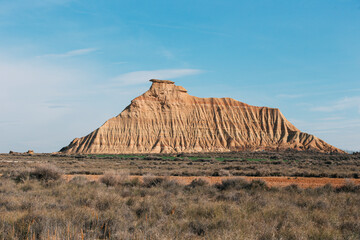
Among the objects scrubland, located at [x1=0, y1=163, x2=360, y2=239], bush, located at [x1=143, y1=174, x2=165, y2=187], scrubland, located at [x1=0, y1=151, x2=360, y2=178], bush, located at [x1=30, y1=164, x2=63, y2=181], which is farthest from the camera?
scrubland, located at [x1=0, y1=151, x2=360, y2=178]

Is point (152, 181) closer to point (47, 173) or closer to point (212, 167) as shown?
point (47, 173)

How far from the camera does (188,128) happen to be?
291 feet

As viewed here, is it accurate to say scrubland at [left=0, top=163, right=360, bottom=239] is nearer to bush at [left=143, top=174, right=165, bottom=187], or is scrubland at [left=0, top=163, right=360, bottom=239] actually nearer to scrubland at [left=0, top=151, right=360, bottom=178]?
bush at [left=143, top=174, right=165, bottom=187]

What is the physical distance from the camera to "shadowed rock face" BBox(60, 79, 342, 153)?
83062mm

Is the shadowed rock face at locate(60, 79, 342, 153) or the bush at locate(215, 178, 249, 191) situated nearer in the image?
the bush at locate(215, 178, 249, 191)

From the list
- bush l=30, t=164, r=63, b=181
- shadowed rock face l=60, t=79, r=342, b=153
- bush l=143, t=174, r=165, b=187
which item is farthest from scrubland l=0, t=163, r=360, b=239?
shadowed rock face l=60, t=79, r=342, b=153

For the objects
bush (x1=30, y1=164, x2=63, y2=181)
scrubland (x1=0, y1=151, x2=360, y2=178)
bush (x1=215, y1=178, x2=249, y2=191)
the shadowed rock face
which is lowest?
scrubland (x1=0, y1=151, x2=360, y2=178)

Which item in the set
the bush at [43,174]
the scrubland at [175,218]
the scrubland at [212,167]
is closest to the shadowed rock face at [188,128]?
the scrubland at [212,167]

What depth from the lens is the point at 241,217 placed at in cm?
718

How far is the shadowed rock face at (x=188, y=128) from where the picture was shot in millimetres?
83062

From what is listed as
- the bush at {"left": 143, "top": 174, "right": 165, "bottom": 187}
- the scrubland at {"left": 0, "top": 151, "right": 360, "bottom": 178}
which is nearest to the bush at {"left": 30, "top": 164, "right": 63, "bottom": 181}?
the scrubland at {"left": 0, "top": 151, "right": 360, "bottom": 178}

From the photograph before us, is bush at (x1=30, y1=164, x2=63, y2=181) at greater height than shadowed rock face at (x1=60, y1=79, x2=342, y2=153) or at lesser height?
lesser

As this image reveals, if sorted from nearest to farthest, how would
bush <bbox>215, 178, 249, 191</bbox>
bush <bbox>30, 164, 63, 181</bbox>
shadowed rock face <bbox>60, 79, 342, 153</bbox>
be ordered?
1. bush <bbox>215, 178, 249, 191</bbox>
2. bush <bbox>30, 164, 63, 181</bbox>
3. shadowed rock face <bbox>60, 79, 342, 153</bbox>

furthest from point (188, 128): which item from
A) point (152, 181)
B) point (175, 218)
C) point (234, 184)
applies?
point (175, 218)
